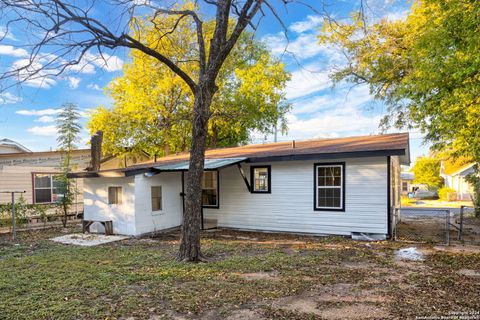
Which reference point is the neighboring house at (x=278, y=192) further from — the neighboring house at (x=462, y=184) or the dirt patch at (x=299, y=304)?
the neighboring house at (x=462, y=184)

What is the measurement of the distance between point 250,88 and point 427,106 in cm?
1334

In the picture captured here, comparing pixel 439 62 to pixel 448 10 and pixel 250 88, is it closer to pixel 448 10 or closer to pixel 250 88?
pixel 448 10

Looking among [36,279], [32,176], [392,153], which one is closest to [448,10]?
[392,153]

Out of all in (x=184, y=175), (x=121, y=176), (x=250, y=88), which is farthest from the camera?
(x=250, y=88)

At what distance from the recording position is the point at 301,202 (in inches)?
388

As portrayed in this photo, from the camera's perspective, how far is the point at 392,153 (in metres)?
8.29

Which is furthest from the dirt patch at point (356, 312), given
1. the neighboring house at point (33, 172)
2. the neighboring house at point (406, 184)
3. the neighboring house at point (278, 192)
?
the neighboring house at point (406, 184)

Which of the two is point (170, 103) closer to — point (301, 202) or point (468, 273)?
point (301, 202)

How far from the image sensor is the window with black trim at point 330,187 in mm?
9375

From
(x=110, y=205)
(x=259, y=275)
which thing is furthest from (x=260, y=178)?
(x=259, y=275)

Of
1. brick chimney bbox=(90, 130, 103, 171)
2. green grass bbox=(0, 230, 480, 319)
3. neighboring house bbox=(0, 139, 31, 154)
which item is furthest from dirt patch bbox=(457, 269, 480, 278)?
neighboring house bbox=(0, 139, 31, 154)

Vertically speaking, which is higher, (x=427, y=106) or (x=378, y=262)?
(x=427, y=106)

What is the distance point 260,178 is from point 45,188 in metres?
9.71

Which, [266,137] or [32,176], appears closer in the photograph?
[32,176]
